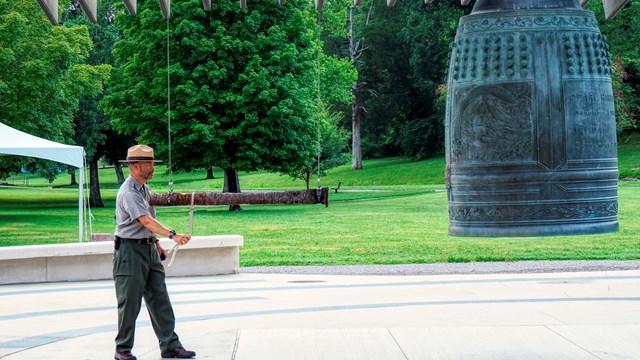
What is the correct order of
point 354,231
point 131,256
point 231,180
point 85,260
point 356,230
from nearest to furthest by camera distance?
1. point 131,256
2. point 85,260
3. point 354,231
4. point 356,230
5. point 231,180

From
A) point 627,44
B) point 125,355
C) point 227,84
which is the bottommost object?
point 125,355

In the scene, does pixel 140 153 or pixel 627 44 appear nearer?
pixel 140 153

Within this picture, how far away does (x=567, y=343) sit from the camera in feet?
30.8

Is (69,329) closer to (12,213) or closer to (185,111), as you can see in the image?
(185,111)

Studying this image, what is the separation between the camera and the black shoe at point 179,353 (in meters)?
8.70

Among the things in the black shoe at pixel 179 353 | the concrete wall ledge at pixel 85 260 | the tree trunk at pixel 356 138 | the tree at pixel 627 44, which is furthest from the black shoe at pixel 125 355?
the tree trunk at pixel 356 138

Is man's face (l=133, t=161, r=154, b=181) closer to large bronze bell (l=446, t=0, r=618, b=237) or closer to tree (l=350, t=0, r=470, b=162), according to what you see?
large bronze bell (l=446, t=0, r=618, b=237)

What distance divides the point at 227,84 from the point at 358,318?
1206 inches

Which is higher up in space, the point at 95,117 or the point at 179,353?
the point at 95,117

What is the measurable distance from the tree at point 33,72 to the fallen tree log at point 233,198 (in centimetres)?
2912

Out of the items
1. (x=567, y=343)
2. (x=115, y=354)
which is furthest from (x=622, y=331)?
(x=115, y=354)

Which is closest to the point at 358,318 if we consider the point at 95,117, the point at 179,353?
the point at 179,353

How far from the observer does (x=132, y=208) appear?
8.30 meters

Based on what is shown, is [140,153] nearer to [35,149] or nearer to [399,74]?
[35,149]
